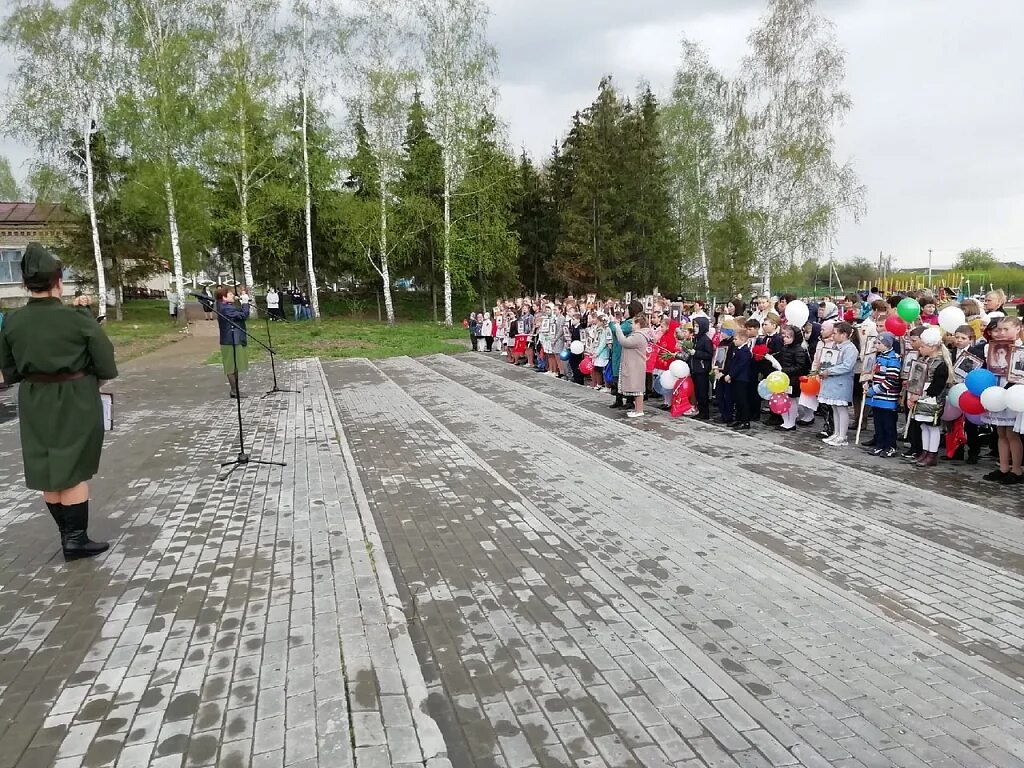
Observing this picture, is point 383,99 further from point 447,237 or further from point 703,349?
point 703,349

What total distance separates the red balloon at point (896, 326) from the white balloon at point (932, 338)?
5.04ft

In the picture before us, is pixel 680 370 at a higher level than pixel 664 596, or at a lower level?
higher

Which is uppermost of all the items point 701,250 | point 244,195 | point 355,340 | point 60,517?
point 244,195

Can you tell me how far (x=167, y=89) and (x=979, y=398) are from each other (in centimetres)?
2990

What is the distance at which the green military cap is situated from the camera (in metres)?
4.96

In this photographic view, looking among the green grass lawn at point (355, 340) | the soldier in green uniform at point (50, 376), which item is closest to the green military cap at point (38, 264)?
the soldier in green uniform at point (50, 376)

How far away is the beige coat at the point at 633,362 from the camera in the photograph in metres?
11.0

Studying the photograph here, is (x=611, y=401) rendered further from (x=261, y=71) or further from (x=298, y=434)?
(x=261, y=71)

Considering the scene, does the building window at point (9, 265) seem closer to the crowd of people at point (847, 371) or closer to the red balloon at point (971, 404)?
the crowd of people at point (847, 371)

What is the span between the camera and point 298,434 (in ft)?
31.6

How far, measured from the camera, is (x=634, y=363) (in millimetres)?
11266

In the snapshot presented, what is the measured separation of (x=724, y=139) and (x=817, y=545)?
32574mm

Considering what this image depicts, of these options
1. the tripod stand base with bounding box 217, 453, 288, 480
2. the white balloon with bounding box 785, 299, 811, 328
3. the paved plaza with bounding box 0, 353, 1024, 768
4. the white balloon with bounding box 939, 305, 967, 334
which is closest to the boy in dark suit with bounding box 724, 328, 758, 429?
the white balloon with bounding box 785, 299, 811, 328

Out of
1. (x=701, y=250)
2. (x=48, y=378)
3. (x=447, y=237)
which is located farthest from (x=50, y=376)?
(x=701, y=250)
